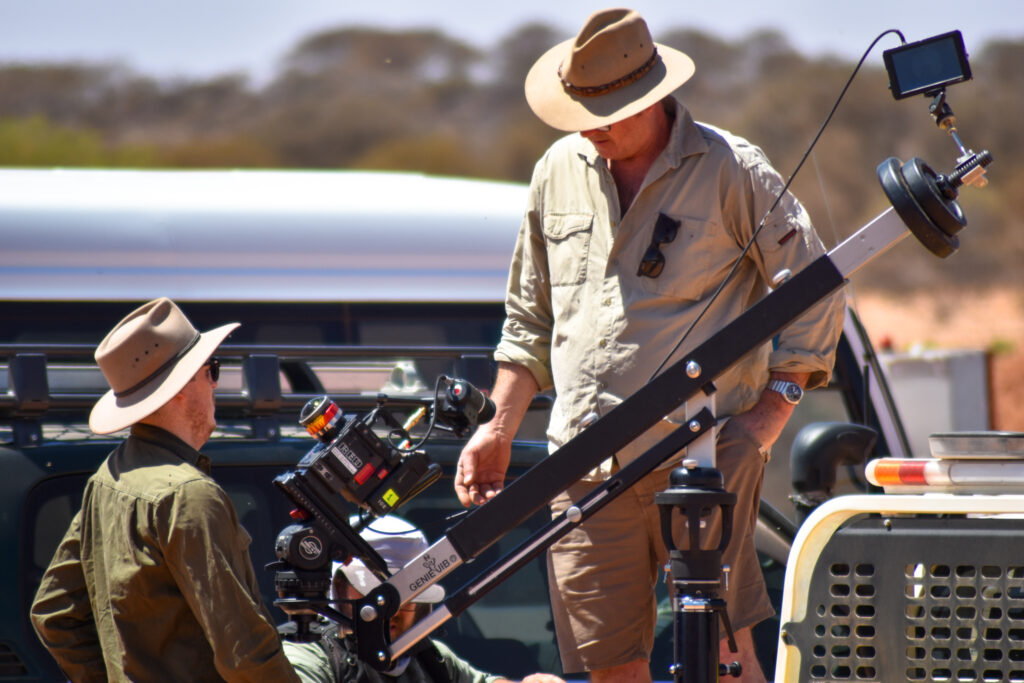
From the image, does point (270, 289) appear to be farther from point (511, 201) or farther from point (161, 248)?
point (511, 201)

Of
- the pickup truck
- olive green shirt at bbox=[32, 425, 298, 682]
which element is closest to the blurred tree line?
the pickup truck

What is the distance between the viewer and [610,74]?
3090 millimetres

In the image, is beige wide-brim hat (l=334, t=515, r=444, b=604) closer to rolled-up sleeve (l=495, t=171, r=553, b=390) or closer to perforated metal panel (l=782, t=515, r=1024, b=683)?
rolled-up sleeve (l=495, t=171, r=553, b=390)

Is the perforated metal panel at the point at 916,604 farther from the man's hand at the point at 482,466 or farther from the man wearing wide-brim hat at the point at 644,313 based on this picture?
the man's hand at the point at 482,466

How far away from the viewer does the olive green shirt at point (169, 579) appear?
2598 mm

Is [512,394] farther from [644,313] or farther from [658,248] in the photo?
[658,248]

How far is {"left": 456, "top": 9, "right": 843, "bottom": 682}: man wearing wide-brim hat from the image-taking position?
3.03m

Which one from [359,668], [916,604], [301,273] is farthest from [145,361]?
[301,273]

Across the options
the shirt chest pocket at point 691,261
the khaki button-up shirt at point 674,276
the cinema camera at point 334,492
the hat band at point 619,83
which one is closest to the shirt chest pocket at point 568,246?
the khaki button-up shirt at point 674,276

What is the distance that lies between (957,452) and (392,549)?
1537mm

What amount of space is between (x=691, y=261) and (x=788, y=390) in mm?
362

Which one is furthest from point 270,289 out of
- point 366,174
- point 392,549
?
point 392,549

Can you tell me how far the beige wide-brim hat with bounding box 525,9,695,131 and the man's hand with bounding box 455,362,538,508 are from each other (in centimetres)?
68

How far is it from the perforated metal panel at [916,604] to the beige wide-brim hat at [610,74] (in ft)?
3.85
